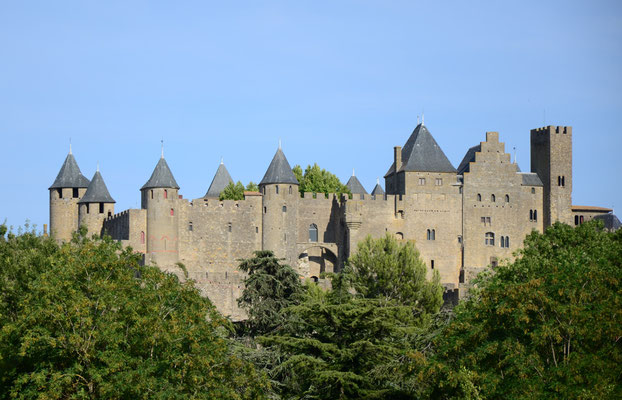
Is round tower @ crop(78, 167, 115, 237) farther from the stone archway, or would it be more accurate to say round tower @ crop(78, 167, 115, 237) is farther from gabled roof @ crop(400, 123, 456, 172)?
gabled roof @ crop(400, 123, 456, 172)

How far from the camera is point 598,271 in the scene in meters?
33.5

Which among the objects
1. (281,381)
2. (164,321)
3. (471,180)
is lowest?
(281,381)

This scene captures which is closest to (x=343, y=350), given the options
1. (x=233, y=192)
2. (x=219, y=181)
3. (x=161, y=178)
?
(x=161, y=178)

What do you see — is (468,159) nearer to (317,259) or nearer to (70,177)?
(317,259)

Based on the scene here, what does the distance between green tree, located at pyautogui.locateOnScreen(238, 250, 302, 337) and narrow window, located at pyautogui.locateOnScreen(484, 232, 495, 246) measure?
24.7 metres

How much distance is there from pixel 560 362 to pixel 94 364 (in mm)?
12713

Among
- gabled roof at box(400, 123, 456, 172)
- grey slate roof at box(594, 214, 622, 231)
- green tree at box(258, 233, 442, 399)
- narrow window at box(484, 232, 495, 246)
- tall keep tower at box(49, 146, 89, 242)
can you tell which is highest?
gabled roof at box(400, 123, 456, 172)

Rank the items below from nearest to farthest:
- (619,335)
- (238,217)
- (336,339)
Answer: (619,335) < (336,339) < (238,217)

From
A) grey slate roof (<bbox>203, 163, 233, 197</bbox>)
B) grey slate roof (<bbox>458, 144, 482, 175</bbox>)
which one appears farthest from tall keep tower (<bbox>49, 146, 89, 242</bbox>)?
grey slate roof (<bbox>458, 144, 482, 175</bbox>)

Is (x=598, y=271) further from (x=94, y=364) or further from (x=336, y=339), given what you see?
(x=94, y=364)

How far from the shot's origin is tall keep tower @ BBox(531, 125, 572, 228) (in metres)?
73.1

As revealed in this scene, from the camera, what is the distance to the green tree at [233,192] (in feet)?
257

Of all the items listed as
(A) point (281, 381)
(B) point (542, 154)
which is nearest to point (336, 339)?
(A) point (281, 381)

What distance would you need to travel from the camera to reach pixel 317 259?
72125 mm
